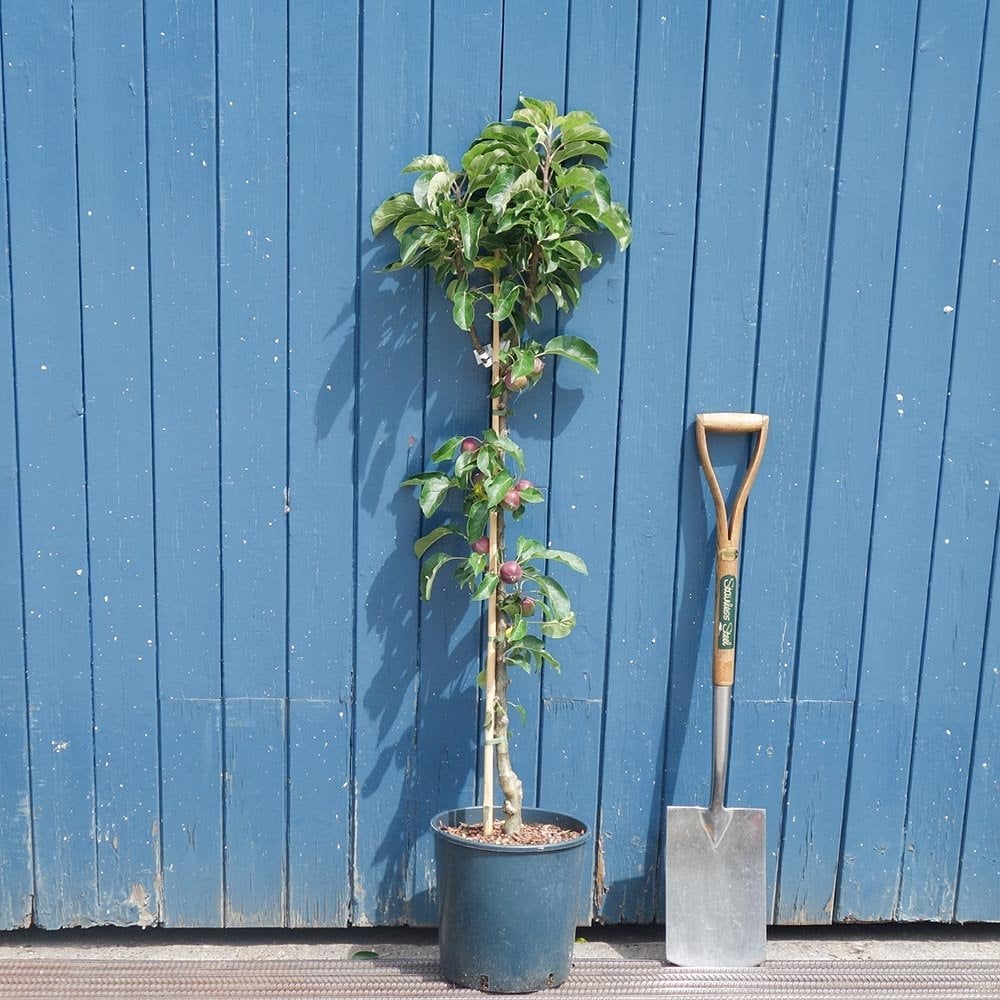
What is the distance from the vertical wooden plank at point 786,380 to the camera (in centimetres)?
225

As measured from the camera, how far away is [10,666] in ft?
7.59

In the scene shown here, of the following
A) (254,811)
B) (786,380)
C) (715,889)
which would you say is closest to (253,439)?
(254,811)

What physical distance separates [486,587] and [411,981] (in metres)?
0.88

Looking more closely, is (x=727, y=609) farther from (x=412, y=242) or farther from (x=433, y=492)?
(x=412, y=242)

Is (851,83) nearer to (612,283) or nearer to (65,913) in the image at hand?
(612,283)

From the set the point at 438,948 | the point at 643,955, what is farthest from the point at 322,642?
the point at 643,955

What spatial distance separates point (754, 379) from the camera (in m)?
2.33

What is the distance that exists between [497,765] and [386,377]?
35.8 inches

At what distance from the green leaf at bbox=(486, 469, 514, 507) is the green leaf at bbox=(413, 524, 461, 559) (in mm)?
147

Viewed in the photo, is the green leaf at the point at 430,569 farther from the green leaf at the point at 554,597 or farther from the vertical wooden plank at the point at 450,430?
the green leaf at the point at 554,597

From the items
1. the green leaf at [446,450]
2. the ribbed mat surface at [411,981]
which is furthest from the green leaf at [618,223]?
the ribbed mat surface at [411,981]

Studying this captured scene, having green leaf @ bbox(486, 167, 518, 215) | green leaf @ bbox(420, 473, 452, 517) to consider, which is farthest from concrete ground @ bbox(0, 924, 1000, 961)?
green leaf @ bbox(486, 167, 518, 215)

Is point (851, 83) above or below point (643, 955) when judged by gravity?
above

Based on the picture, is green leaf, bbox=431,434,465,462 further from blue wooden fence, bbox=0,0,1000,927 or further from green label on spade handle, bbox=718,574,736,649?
green label on spade handle, bbox=718,574,736,649
